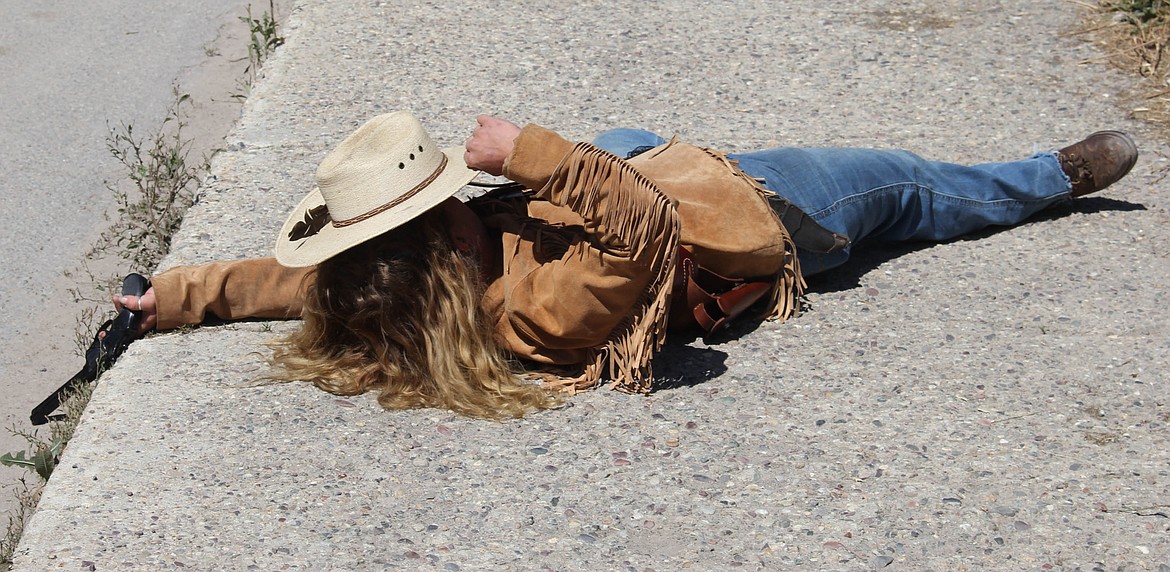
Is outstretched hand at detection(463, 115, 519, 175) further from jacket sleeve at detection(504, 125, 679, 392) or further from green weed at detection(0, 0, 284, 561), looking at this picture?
green weed at detection(0, 0, 284, 561)

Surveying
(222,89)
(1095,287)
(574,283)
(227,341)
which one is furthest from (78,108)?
(1095,287)

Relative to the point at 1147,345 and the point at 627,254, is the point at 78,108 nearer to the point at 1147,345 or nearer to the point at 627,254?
the point at 627,254

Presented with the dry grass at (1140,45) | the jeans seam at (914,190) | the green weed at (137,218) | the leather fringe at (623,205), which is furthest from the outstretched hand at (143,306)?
the dry grass at (1140,45)

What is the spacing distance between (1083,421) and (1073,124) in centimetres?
199

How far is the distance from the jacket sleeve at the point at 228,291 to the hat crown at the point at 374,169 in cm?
58

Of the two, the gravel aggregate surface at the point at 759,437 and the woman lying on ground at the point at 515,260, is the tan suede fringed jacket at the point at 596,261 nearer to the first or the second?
the woman lying on ground at the point at 515,260

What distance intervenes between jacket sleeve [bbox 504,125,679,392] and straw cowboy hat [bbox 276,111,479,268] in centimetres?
24

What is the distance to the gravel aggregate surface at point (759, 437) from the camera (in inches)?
104

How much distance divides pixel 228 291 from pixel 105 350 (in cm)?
38

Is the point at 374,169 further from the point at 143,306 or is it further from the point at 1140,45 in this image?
the point at 1140,45

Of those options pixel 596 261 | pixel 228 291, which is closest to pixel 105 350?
pixel 228 291

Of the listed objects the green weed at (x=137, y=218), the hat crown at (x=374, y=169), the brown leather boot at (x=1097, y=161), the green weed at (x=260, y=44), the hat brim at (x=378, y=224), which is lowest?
the green weed at (x=137, y=218)

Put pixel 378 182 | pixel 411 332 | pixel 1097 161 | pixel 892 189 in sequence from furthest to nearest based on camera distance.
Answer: pixel 1097 161, pixel 892 189, pixel 411 332, pixel 378 182

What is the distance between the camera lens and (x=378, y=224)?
2920 millimetres
